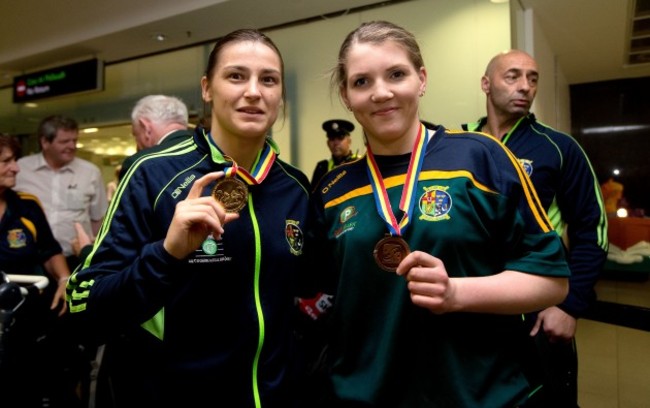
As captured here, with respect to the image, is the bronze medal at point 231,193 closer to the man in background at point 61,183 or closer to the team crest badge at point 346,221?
the team crest badge at point 346,221

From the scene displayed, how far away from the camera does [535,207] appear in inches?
42.4

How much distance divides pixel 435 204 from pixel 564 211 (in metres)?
1.19

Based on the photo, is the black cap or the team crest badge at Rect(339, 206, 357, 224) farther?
the black cap

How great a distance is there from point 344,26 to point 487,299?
13.6 ft

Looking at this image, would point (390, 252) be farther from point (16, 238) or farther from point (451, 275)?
point (16, 238)

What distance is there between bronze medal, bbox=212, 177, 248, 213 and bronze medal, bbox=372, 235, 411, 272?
0.36 m

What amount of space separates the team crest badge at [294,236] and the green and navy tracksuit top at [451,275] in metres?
0.17

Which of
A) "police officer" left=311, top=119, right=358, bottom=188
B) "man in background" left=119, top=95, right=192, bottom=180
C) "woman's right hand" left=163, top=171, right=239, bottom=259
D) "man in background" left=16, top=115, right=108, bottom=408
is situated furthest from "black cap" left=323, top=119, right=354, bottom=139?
"woman's right hand" left=163, top=171, right=239, bottom=259

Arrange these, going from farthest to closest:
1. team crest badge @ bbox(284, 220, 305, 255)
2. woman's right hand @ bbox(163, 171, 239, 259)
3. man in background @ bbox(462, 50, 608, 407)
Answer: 1. man in background @ bbox(462, 50, 608, 407)
2. team crest badge @ bbox(284, 220, 305, 255)
3. woman's right hand @ bbox(163, 171, 239, 259)

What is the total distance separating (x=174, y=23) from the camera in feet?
15.6

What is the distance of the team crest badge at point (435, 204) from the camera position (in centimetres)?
106

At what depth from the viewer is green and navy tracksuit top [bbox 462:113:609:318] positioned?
6.18 feet

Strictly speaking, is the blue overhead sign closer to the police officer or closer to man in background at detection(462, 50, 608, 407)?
the police officer

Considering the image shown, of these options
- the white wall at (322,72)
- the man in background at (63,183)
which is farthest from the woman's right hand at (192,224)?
the man in background at (63,183)
